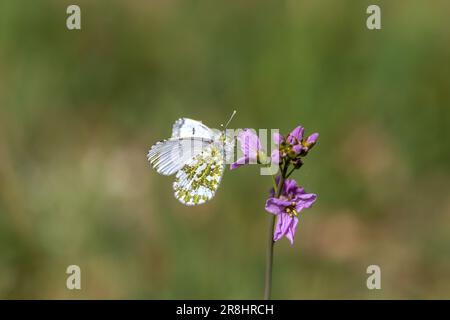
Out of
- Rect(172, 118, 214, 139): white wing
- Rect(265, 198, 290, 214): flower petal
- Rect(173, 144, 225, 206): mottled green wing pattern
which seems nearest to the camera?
Rect(265, 198, 290, 214): flower petal

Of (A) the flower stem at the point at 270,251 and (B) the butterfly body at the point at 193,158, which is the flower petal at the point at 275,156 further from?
(B) the butterfly body at the point at 193,158

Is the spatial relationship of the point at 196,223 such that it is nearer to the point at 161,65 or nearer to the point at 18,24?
the point at 161,65

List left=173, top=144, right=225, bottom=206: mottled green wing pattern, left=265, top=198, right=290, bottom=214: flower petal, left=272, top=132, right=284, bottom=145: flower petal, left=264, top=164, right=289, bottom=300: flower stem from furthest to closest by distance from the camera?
left=173, top=144, right=225, bottom=206: mottled green wing pattern → left=272, top=132, right=284, bottom=145: flower petal → left=265, top=198, right=290, bottom=214: flower petal → left=264, top=164, right=289, bottom=300: flower stem

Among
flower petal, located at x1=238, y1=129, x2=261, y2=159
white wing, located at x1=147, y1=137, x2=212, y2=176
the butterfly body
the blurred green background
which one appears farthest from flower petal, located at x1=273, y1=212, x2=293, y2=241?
the blurred green background

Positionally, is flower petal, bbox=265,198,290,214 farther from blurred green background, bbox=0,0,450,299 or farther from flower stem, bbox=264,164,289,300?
blurred green background, bbox=0,0,450,299

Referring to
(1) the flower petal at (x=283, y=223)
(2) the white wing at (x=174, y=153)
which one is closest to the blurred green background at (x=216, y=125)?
(2) the white wing at (x=174, y=153)

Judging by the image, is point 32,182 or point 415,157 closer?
point 32,182
